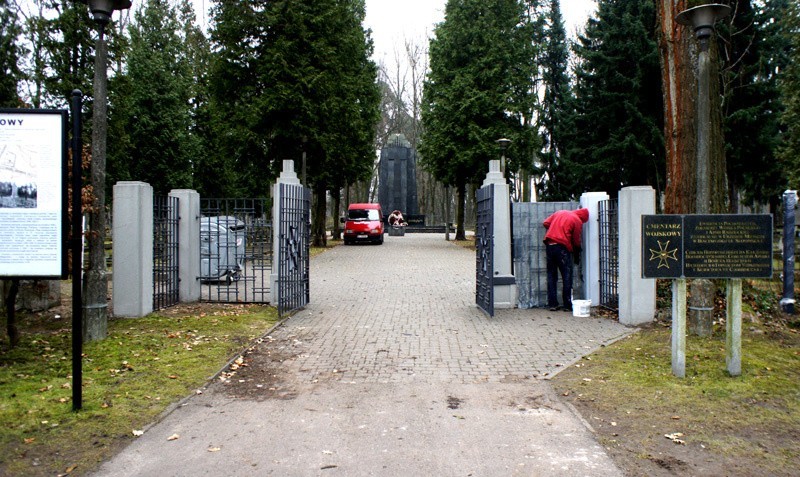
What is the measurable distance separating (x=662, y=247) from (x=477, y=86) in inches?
1048

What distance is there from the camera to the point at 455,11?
32.2 meters

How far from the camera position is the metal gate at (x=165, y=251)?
11.3m

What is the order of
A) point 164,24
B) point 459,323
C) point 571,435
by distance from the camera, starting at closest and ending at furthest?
point 571,435
point 459,323
point 164,24

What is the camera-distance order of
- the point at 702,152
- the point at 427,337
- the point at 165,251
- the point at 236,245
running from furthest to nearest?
the point at 236,245 < the point at 165,251 < the point at 427,337 < the point at 702,152

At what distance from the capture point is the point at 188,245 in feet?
39.9

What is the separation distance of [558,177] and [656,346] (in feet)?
107

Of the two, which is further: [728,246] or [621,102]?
[621,102]

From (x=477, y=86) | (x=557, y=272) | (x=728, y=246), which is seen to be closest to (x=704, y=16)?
(x=728, y=246)

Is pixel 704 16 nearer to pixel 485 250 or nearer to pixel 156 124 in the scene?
pixel 485 250

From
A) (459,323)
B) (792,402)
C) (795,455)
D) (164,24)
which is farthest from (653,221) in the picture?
(164,24)

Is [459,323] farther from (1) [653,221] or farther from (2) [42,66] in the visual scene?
(2) [42,66]

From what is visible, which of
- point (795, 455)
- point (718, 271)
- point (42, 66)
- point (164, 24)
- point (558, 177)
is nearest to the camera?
point (795, 455)

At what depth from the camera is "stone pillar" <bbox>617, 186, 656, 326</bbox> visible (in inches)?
370

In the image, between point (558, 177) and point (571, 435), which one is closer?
point (571, 435)
